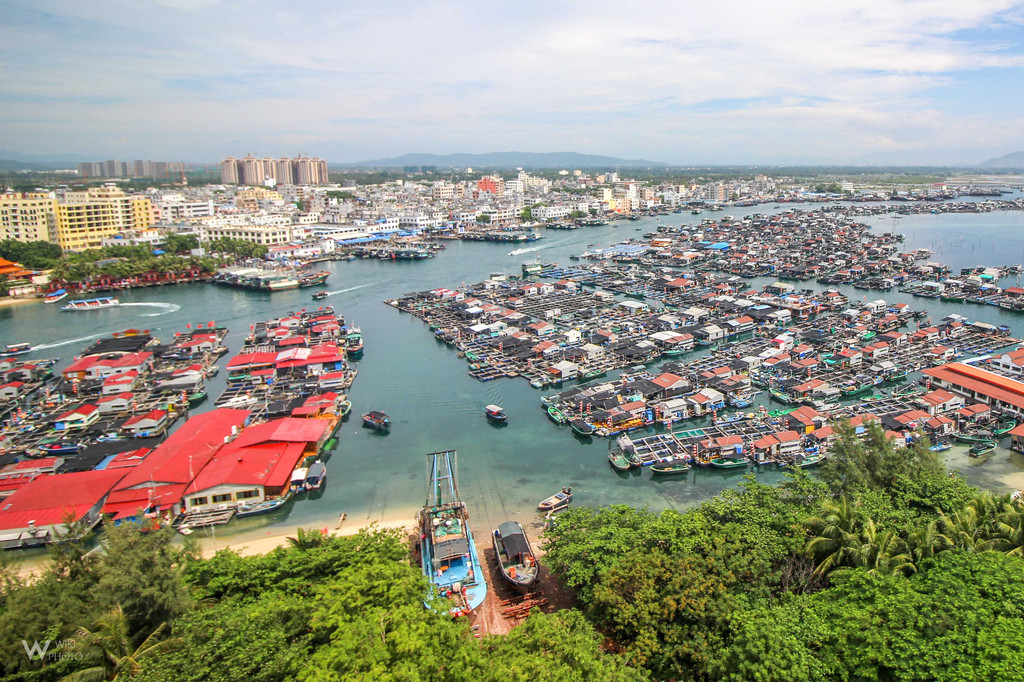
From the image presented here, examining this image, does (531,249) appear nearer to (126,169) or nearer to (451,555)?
(451,555)

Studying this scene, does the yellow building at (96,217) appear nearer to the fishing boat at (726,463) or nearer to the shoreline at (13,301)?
the shoreline at (13,301)

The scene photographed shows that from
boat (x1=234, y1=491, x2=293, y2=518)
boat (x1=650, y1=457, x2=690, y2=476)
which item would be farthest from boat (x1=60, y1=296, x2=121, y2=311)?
boat (x1=650, y1=457, x2=690, y2=476)

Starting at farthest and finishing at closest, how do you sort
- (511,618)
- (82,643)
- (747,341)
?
(747,341)
(511,618)
(82,643)

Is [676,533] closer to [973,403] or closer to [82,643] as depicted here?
[82,643]

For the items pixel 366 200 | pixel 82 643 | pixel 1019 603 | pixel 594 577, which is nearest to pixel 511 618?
pixel 594 577

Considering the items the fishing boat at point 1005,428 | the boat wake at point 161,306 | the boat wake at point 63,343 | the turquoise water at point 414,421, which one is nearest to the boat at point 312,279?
the turquoise water at point 414,421

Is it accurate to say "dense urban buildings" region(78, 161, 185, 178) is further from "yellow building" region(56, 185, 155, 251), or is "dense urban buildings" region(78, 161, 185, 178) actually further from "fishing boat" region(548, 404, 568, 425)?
"fishing boat" region(548, 404, 568, 425)
